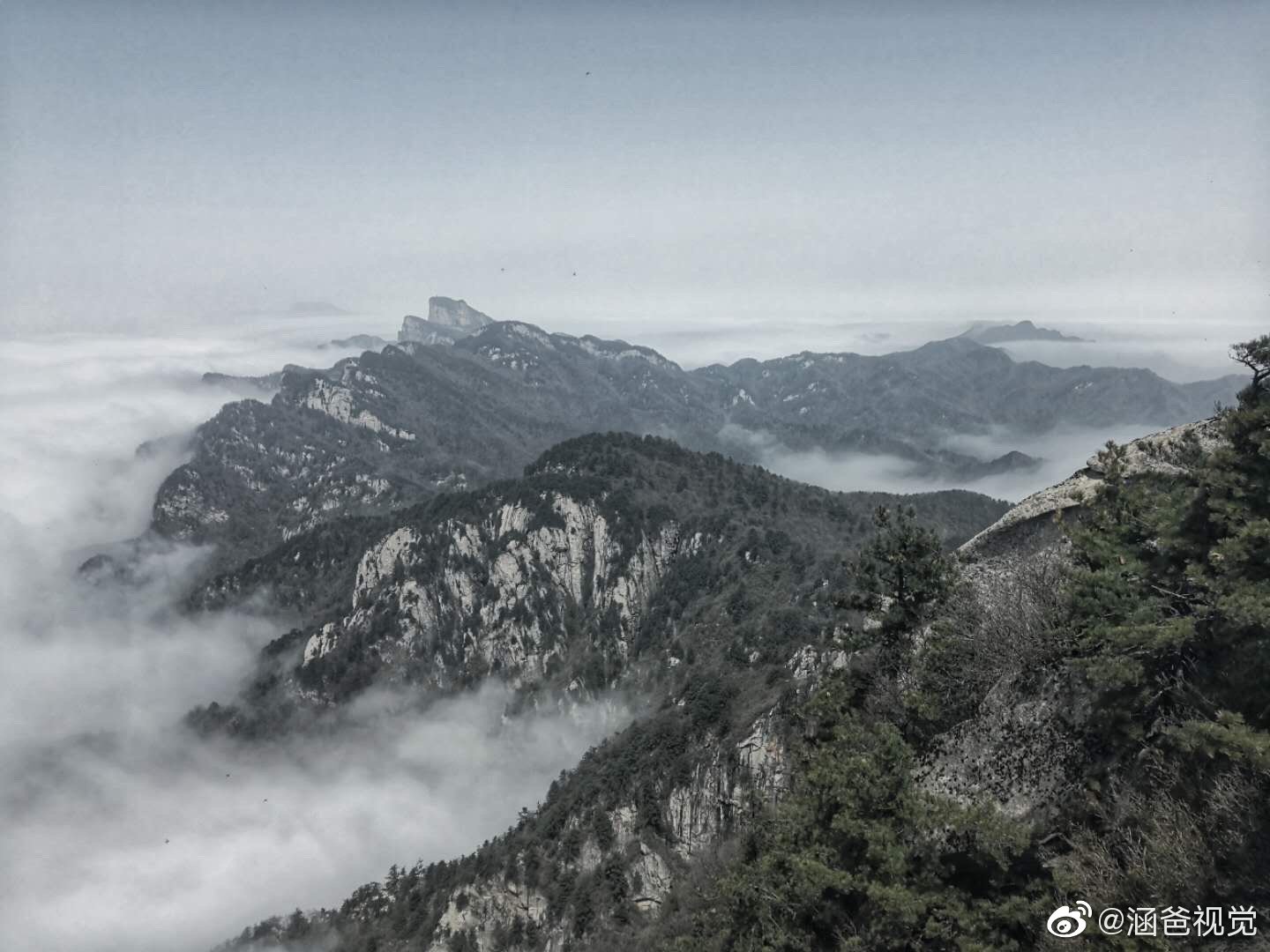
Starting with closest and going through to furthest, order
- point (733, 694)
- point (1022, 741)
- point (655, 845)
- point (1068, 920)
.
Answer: point (1068, 920) → point (1022, 741) → point (655, 845) → point (733, 694)

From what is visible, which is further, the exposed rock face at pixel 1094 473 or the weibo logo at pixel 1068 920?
the exposed rock face at pixel 1094 473

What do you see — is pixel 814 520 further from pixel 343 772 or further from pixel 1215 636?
pixel 1215 636

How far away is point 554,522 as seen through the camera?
194125 mm

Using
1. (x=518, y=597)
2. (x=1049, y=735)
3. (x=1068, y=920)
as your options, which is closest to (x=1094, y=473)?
(x=1049, y=735)

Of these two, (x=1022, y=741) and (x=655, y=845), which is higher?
(x=1022, y=741)

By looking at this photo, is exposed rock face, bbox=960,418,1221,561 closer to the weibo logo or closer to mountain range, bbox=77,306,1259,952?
mountain range, bbox=77,306,1259,952

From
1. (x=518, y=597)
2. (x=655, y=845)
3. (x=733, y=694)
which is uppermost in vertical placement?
(x=733, y=694)

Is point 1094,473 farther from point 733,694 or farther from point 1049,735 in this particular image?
point 733,694

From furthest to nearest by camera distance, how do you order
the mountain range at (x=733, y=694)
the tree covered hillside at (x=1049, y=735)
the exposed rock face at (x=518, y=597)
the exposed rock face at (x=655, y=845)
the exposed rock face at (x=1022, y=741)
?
the exposed rock face at (x=518, y=597), the exposed rock face at (x=655, y=845), the mountain range at (x=733, y=694), the exposed rock face at (x=1022, y=741), the tree covered hillside at (x=1049, y=735)

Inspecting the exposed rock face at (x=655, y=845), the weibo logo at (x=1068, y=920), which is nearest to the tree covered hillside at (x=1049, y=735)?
the weibo logo at (x=1068, y=920)

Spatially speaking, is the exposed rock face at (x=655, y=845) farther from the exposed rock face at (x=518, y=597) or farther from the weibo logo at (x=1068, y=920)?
the exposed rock face at (x=518, y=597)

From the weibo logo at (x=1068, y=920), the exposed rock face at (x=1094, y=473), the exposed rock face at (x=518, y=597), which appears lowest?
the exposed rock face at (x=518, y=597)

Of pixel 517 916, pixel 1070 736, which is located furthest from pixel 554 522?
pixel 1070 736

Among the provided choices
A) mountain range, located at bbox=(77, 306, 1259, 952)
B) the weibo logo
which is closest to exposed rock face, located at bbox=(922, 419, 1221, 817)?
mountain range, located at bbox=(77, 306, 1259, 952)
